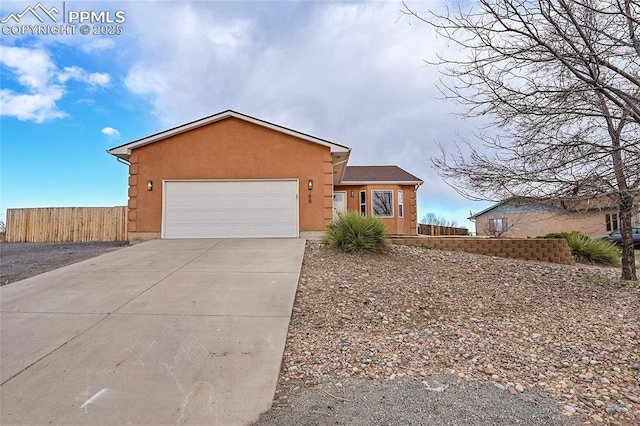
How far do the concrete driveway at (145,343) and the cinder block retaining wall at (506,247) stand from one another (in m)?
5.21

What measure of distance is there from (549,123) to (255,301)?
5.13 meters

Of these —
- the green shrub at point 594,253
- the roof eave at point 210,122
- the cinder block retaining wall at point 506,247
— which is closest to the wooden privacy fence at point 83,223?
the roof eave at point 210,122

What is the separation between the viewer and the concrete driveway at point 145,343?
279 centimetres

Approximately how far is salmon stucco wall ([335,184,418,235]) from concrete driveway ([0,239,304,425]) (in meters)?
10.9

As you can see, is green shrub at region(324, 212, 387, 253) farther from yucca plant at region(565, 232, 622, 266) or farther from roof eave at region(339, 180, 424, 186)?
roof eave at region(339, 180, 424, 186)

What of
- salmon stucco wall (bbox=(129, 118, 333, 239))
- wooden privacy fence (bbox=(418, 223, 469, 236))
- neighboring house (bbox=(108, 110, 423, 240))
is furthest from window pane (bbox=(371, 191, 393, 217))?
salmon stucco wall (bbox=(129, 118, 333, 239))

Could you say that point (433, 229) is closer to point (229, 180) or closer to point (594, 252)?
point (594, 252)

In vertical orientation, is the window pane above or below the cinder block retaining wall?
above

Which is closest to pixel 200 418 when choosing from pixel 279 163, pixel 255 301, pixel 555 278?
pixel 255 301

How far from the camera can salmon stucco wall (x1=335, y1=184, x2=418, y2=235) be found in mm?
17172

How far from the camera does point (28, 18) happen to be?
7477 mm

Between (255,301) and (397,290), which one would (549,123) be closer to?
(397,290)

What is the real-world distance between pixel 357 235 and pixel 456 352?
470 cm

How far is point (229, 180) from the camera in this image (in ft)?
36.1
